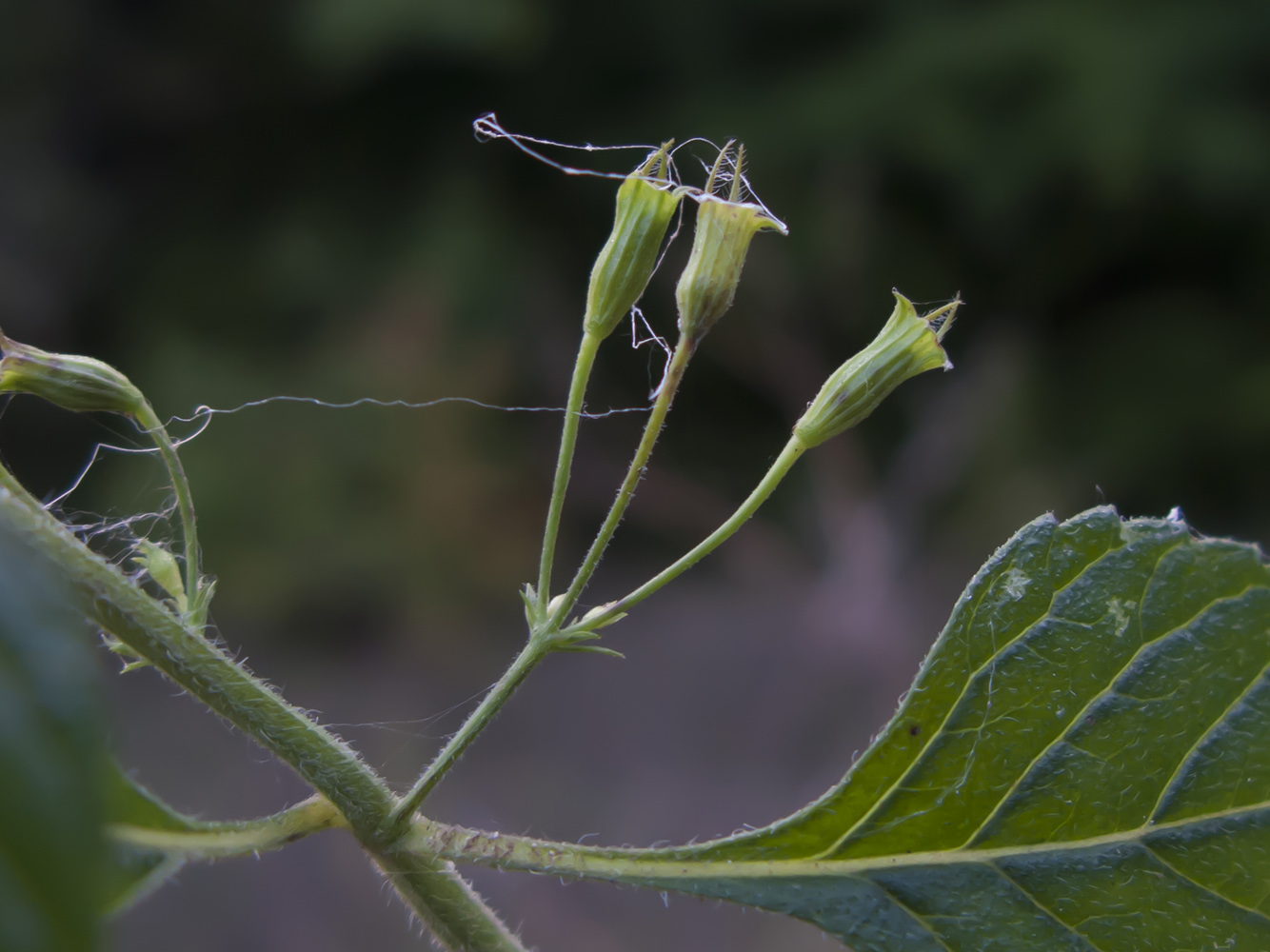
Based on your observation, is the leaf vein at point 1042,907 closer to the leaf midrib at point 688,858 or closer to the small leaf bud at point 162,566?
the leaf midrib at point 688,858

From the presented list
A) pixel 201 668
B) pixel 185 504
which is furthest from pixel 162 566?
pixel 201 668

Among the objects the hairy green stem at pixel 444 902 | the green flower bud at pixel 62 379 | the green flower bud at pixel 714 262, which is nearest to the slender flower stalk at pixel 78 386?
the green flower bud at pixel 62 379

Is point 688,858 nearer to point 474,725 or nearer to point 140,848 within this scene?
point 474,725

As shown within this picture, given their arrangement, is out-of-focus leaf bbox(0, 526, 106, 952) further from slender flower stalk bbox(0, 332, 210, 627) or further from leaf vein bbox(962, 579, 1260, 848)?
leaf vein bbox(962, 579, 1260, 848)

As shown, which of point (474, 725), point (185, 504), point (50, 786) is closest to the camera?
point (50, 786)

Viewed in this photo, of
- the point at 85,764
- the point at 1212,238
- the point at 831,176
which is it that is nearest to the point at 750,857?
the point at 85,764

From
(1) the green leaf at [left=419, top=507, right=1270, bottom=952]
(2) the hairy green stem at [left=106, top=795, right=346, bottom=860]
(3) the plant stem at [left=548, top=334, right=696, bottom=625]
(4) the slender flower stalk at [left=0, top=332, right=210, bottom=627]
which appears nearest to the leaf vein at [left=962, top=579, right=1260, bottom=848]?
(1) the green leaf at [left=419, top=507, right=1270, bottom=952]

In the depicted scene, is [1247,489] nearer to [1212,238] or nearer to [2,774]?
[1212,238]
